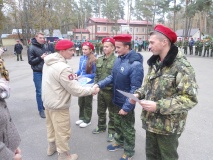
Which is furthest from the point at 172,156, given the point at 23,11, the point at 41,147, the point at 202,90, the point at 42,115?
the point at 23,11

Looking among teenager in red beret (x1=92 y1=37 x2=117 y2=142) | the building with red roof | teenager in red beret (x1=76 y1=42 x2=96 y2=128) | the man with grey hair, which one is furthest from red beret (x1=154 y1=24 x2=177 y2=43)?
the building with red roof

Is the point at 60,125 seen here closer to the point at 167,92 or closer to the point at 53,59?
the point at 53,59

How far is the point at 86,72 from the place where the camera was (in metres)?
4.04

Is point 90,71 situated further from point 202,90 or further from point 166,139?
point 202,90

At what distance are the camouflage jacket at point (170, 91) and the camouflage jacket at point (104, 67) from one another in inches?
55.6

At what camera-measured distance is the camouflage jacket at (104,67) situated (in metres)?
3.53

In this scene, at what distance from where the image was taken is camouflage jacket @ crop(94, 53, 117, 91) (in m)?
3.53

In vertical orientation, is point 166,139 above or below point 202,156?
above

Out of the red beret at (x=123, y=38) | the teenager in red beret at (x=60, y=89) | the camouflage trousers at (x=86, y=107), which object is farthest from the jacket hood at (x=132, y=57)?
the camouflage trousers at (x=86, y=107)

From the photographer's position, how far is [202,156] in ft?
10.2

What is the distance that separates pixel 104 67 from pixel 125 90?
87 centimetres

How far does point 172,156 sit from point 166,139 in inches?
7.9

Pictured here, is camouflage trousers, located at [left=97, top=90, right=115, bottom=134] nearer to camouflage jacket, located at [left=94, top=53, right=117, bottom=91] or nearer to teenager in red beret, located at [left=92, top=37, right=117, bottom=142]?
teenager in red beret, located at [left=92, top=37, right=117, bottom=142]

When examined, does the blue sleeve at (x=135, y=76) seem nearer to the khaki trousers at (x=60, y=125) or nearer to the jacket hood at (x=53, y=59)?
the khaki trousers at (x=60, y=125)
